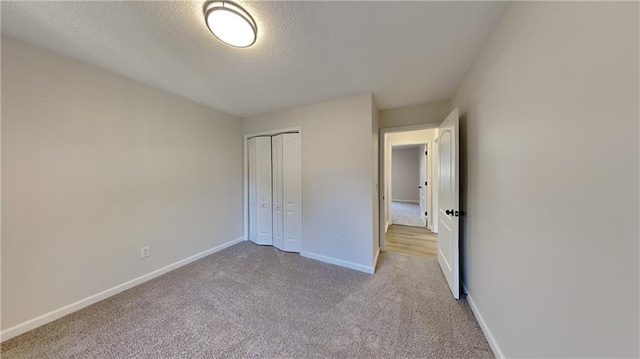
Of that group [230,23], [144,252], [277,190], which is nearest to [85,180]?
[144,252]

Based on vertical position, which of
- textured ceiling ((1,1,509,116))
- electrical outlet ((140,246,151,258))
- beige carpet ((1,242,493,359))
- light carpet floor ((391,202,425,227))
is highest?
textured ceiling ((1,1,509,116))

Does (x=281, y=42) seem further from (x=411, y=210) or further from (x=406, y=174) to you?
(x=406, y=174)

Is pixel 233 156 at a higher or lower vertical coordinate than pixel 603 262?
higher

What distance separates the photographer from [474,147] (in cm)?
184

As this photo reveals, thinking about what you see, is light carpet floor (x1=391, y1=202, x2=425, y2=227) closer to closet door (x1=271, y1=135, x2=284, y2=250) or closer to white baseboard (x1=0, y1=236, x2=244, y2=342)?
closet door (x1=271, y1=135, x2=284, y2=250)

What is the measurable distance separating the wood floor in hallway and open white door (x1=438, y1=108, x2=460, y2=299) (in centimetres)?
67

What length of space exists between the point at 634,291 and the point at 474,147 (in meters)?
1.46

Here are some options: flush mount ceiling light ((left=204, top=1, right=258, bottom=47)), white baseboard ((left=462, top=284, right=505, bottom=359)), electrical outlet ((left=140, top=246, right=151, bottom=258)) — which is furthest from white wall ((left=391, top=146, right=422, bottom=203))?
electrical outlet ((left=140, top=246, right=151, bottom=258))

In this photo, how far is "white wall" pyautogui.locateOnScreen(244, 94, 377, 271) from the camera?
8.53 ft

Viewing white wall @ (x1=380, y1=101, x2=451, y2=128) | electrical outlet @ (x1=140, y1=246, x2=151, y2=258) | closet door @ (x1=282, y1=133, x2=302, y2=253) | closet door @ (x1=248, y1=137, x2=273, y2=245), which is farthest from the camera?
A: closet door @ (x1=248, y1=137, x2=273, y2=245)

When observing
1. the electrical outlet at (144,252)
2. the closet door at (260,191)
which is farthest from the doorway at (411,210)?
the electrical outlet at (144,252)

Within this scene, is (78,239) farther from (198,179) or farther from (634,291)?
(634,291)

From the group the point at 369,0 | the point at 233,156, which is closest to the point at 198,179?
the point at 233,156

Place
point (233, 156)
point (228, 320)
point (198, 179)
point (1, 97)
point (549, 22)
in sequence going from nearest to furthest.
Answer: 1. point (549, 22)
2. point (1, 97)
3. point (228, 320)
4. point (198, 179)
5. point (233, 156)
